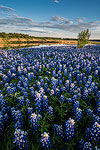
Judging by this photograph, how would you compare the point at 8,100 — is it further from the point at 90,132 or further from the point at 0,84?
the point at 90,132

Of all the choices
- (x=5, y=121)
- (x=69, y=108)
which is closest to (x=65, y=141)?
(x=69, y=108)

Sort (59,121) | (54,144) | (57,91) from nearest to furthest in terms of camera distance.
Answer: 1. (54,144)
2. (59,121)
3. (57,91)

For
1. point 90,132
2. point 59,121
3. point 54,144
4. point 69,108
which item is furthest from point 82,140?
point 69,108

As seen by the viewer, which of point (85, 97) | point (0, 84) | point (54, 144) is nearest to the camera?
point (54, 144)

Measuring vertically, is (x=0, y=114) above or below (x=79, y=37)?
below

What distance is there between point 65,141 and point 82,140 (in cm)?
45

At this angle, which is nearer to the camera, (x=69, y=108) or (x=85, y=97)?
(x=69, y=108)

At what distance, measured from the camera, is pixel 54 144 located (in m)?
3.01

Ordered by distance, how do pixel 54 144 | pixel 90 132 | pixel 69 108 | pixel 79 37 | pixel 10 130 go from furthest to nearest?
pixel 79 37
pixel 69 108
pixel 10 130
pixel 54 144
pixel 90 132

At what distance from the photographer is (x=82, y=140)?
286 cm

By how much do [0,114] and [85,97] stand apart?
325cm

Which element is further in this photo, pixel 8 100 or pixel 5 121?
pixel 8 100

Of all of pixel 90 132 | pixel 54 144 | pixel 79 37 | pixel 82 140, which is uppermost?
pixel 79 37

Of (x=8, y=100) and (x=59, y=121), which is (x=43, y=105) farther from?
(x=8, y=100)
